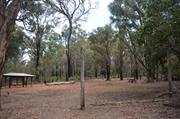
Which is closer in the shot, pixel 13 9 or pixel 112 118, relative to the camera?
pixel 13 9

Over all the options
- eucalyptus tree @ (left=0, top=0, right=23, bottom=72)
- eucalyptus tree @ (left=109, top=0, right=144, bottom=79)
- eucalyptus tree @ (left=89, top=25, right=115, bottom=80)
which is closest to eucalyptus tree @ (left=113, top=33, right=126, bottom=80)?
eucalyptus tree @ (left=89, top=25, right=115, bottom=80)

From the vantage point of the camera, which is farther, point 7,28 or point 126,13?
point 126,13

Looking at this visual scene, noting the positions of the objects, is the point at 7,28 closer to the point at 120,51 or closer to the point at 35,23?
the point at 35,23

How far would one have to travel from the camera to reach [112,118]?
33.3ft

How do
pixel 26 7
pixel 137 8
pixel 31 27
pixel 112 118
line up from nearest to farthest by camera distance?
1. pixel 112 118
2. pixel 26 7
3. pixel 31 27
4. pixel 137 8

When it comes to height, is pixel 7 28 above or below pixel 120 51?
below

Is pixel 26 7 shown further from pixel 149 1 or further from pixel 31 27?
pixel 149 1

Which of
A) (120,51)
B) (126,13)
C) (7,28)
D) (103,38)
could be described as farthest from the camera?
(120,51)

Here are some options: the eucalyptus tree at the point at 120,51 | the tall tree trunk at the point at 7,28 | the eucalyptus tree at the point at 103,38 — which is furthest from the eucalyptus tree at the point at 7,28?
the eucalyptus tree at the point at 103,38

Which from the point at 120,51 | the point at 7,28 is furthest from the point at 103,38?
the point at 7,28

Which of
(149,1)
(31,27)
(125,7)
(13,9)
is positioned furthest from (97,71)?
(13,9)

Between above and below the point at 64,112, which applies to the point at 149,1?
above

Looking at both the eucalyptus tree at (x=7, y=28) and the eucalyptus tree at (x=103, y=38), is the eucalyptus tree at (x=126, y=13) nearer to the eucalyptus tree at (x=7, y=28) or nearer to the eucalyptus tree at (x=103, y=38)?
the eucalyptus tree at (x=103, y=38)

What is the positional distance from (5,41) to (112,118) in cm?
468
